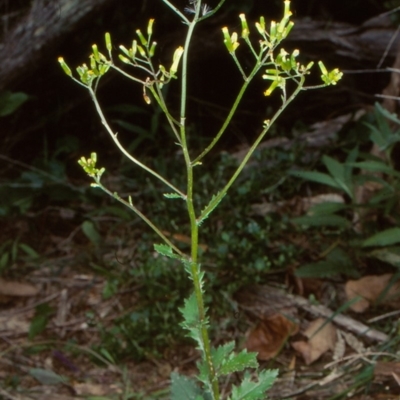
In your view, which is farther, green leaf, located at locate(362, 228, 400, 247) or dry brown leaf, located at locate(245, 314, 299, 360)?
dry brown leaf, located at locate(245, 314, 299, 360)

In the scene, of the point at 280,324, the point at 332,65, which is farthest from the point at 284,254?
the point at 332,65

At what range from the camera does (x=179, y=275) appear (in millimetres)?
2904

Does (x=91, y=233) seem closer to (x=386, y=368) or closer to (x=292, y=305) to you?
(x=292, y=305)

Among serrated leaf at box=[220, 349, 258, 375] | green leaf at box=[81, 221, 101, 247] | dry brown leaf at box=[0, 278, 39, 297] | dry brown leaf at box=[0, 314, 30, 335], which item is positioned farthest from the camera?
green leaf at box=[81, 221, 101, 247]

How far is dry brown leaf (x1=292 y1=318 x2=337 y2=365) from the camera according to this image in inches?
100

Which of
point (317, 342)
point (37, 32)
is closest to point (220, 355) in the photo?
point (317, 342)

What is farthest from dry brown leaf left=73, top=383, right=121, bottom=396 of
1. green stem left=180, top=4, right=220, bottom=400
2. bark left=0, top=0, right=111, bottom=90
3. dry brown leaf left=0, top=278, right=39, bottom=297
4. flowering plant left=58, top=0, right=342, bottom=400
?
bark left=0, top=0, right=111, bottom=90

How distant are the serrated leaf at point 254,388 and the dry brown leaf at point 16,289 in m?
1.84

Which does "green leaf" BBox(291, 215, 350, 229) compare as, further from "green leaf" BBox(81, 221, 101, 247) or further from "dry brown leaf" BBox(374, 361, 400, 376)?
"green leaf" BBox(81, 221, 101, 247)

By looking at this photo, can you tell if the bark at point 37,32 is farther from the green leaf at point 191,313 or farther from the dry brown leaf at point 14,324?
the green leaf at point 191,313

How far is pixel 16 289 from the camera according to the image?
10.5 feet

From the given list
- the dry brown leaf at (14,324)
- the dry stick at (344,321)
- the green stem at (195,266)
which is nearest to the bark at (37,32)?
the dry brown leaf at (14,324)

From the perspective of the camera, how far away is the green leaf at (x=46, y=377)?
2.58 metres

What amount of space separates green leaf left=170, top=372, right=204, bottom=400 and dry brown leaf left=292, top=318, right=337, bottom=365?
0.83 metres
